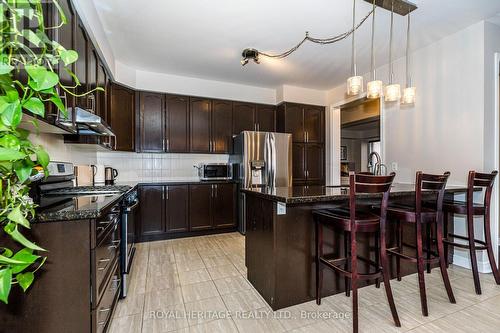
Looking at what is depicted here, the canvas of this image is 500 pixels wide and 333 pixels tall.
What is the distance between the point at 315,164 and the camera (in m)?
4.76

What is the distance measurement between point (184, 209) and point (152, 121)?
1500 mm

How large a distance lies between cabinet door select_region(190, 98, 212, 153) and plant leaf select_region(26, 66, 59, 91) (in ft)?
11.6

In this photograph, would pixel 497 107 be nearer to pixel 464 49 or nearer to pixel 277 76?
pixel 464 49

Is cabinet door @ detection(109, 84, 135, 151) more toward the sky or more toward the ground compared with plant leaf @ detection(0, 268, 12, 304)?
more toward the sky

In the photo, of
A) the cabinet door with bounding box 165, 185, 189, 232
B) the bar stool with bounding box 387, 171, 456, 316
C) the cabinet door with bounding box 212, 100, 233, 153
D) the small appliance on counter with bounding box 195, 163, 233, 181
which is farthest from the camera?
the cabinet door with bounding box 212, 100, 233, 153

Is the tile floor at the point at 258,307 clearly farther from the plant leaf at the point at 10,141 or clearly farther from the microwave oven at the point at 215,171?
the microwave oven at the point at 215,171

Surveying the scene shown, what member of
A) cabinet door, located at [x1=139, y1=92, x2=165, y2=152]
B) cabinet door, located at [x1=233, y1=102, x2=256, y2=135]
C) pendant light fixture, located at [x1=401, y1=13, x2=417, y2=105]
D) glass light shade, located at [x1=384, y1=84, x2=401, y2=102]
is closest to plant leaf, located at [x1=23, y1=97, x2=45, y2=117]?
glass light shade, located at [x1=384, y1=84, x2=401, y2=102]

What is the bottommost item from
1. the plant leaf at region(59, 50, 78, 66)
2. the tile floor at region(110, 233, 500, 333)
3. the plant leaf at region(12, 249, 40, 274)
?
the tile floor at region(110, 233, 500, 333)

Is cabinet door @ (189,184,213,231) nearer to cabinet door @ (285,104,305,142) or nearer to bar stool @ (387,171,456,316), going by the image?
cabinet door @ (285,104,305,142)

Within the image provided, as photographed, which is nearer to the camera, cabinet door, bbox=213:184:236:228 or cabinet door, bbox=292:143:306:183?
cabinet door, bbox=213:184:236:228

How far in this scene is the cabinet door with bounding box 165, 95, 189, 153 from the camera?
13.1 ft

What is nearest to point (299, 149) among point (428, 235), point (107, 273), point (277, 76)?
point (277, 76)

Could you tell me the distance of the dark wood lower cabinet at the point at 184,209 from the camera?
3.64 metres

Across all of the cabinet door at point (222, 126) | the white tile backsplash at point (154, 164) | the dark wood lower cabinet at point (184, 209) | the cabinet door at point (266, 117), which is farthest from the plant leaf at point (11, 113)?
the cabinet door at point (266, 117)
